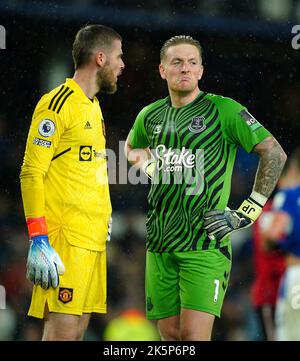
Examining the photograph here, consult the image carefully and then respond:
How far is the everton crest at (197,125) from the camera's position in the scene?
497 cm

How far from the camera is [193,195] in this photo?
4.94 m

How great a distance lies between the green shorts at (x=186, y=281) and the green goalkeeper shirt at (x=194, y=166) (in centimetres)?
6

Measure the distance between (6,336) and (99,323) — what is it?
2.61ft

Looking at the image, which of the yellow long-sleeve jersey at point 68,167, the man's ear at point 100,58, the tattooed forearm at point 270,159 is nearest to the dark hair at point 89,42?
the man's ear at point 100,58

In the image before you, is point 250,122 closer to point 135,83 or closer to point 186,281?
point 186,281

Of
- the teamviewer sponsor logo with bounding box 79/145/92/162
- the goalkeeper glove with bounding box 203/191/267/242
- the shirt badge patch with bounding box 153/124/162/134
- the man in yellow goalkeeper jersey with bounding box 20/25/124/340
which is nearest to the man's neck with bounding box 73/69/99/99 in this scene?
the man in yellow goalkeeper jersey with bounding box 20/25/124/340

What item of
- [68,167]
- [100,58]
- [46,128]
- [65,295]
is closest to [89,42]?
[100,58]

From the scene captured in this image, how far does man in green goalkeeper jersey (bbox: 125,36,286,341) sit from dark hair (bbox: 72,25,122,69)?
0.37m

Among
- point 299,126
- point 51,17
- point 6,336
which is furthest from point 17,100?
point 299,126

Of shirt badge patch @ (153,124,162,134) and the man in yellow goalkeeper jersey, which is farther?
shirt badge patch @ (153,124,162,134)

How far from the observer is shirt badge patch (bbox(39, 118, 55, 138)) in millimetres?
4684

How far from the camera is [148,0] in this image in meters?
6.82

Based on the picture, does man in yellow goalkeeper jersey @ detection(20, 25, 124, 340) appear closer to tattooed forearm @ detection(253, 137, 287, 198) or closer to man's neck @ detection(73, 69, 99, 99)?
man's neck @ detection(73, 69, 99, 99)

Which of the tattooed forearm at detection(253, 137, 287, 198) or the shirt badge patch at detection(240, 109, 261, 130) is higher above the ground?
the shirt badge patch at detection(240, 109, 261, 130)
